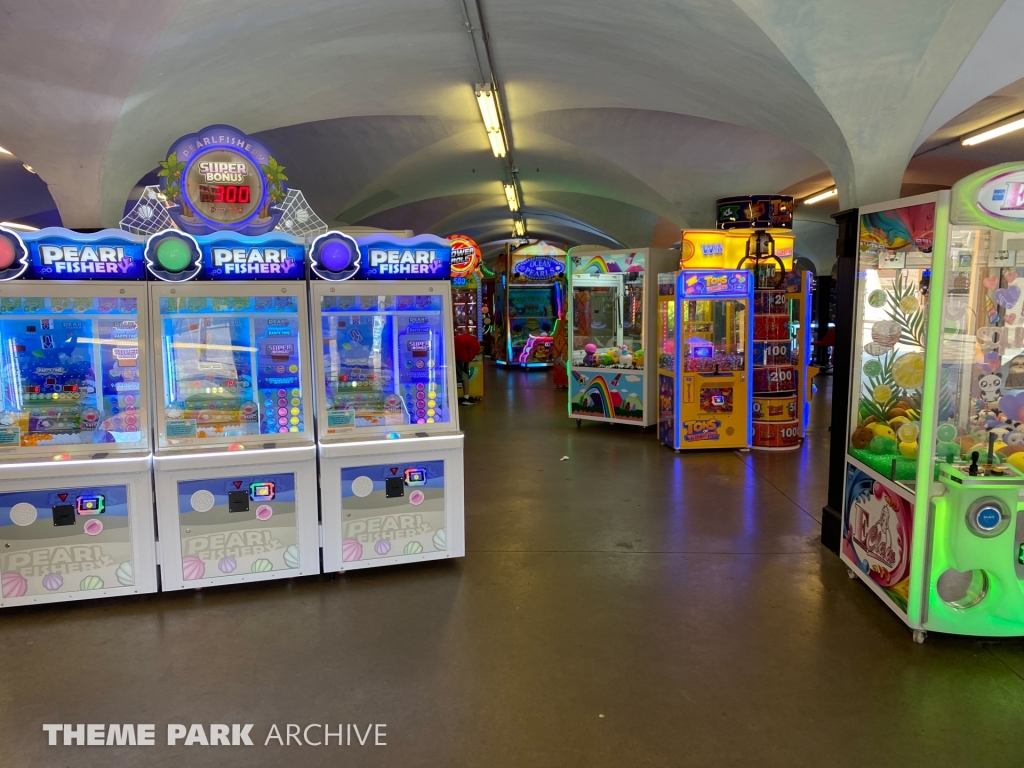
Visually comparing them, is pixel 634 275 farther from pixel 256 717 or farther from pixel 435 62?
pixel 256 717

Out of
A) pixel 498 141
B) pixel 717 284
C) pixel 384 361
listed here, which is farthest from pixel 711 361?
pixel 384 361

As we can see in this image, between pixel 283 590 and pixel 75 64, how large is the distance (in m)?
3.86

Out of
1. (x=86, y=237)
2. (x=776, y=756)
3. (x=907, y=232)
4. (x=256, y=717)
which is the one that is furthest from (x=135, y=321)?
(x=907, y=232)

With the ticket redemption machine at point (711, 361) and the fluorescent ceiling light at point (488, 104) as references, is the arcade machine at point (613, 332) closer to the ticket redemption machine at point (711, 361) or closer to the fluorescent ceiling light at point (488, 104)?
the ticket redemption machine at point (711, 361)

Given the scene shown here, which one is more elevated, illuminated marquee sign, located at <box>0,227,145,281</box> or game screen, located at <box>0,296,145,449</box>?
illuminated marquee sign, located at <box>0,227,145,281</box>

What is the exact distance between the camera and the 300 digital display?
4.04 meters

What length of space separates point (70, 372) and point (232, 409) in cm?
85

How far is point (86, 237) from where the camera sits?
3.53 metres

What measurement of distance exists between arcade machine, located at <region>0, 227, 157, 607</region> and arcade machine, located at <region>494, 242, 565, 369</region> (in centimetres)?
1239

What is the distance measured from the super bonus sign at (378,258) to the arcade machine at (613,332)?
4576mm

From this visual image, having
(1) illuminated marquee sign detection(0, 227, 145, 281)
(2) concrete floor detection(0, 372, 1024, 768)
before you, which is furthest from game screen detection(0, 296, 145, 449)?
(2) concrete floor detection(0, 372, 1024, 768)

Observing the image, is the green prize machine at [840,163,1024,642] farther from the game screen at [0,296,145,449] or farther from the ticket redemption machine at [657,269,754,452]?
the game screen at [0,296,145,449]

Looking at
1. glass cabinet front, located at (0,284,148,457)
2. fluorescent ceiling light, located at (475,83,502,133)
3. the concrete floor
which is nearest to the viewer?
the concrete floor

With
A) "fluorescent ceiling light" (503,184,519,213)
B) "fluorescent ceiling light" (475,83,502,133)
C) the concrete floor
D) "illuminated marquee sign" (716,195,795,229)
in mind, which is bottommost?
the concrete floor
